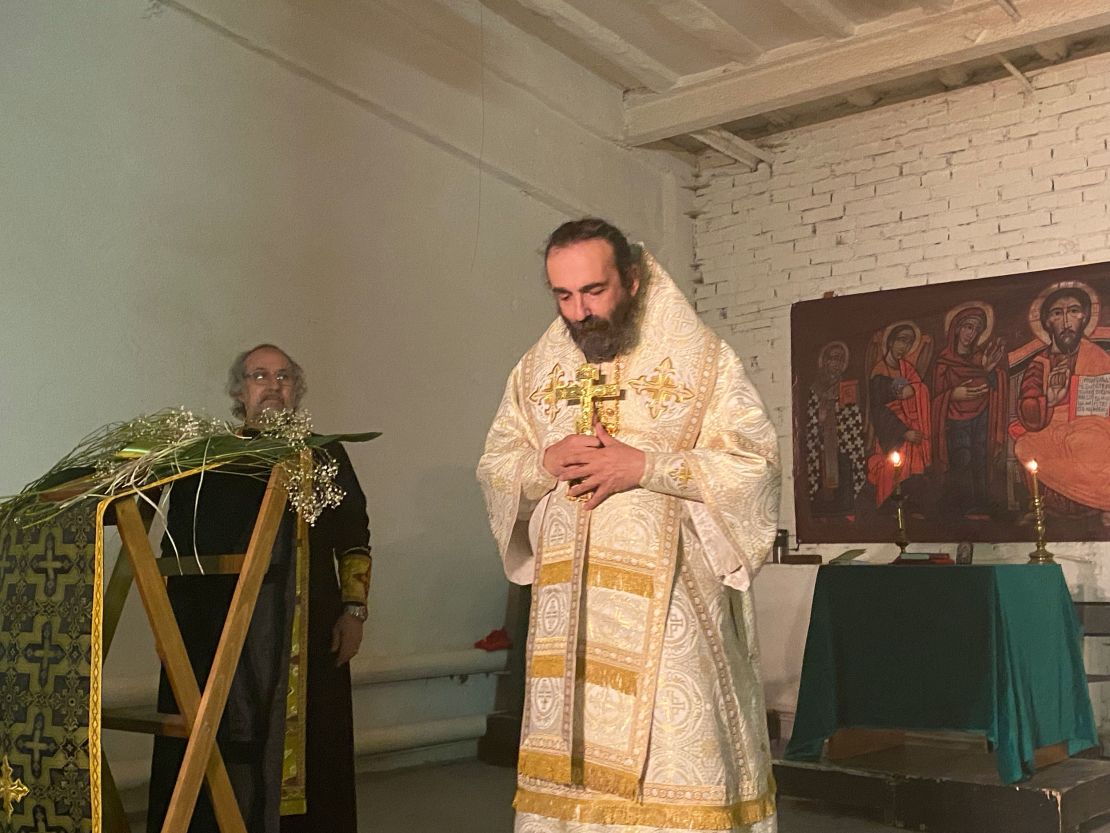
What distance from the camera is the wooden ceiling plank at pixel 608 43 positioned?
7137 mm

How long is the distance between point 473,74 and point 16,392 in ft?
11.7

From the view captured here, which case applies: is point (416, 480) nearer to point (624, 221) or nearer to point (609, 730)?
point (624, 221)

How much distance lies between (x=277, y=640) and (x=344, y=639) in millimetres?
1057

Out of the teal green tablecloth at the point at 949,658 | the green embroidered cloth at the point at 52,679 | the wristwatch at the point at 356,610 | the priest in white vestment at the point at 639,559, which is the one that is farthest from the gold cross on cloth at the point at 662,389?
the teal green tablecloth at the point at 949,658

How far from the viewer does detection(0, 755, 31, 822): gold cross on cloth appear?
253cm

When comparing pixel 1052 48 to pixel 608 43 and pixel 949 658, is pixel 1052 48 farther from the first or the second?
pixel 949 658

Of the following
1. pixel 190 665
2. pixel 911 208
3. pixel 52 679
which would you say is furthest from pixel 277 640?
pixel 911 208

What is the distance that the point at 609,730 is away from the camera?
284cm

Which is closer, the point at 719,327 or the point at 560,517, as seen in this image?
the point at 560,517

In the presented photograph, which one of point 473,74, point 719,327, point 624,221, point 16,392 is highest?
point 473,74

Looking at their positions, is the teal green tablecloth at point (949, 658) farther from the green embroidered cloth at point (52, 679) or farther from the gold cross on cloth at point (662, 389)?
the green embroidered cloth at point (52, 679)

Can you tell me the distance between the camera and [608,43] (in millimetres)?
7590

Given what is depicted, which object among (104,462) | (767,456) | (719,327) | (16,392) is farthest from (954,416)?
(104,462)

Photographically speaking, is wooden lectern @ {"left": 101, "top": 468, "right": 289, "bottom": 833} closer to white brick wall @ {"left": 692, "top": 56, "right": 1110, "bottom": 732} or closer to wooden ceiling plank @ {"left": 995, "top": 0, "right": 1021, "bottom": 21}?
wooden ceiling plank @ {"left": 995, "top": 0, "right": 1021, "bottom": 21}
